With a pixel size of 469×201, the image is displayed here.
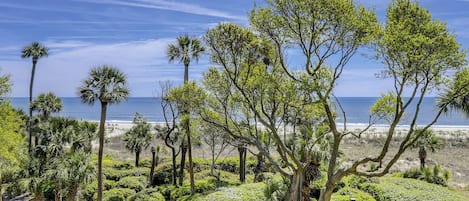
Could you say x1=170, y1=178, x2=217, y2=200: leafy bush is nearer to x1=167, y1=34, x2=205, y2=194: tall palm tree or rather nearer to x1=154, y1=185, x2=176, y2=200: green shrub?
x1=154, y1=185, x2=176, y2=200: green shrub

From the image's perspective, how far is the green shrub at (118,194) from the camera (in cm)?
2169

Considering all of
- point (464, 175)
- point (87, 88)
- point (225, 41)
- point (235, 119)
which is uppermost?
point (225, 41)

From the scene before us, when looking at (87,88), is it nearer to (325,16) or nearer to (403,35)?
(325,16)

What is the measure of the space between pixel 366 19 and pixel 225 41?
16.8 ft

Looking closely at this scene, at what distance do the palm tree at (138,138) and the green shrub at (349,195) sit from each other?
19.1 m

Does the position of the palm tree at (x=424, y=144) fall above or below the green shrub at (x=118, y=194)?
above

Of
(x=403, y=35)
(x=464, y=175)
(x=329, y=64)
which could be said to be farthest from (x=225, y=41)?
(x=464, y=175)

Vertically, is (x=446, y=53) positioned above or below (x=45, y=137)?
above

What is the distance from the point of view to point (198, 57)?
72.6 ft

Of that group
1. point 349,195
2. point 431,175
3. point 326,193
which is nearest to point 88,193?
point 349,195

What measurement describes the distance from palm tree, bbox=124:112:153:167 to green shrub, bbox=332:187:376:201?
19090 mm

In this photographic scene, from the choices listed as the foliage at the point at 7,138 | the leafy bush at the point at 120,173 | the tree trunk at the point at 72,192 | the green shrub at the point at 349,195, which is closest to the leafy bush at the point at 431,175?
the green shrub at the point at 349,195

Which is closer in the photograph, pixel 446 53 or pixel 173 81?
pixel 446 53

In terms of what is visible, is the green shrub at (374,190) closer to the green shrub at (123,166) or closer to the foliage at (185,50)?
the foliage at (185,50)
